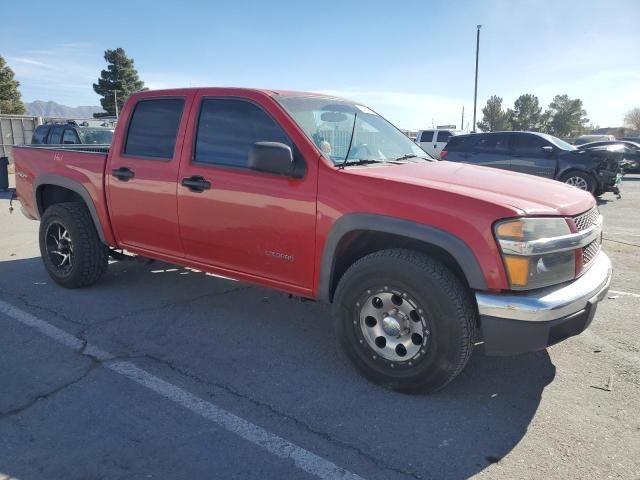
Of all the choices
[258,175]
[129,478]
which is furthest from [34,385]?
[258,175]

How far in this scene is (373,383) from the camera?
10.8 ft

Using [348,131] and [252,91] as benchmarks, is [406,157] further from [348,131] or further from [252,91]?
[252,91]

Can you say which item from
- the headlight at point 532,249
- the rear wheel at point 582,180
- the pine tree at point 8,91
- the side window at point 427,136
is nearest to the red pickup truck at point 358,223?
the headlight at point 532,249

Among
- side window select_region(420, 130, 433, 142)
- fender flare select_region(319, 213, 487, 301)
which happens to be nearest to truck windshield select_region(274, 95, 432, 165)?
fender flare select_region(319, 213, 487, 301)

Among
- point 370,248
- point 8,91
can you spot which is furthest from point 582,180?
point 8,91

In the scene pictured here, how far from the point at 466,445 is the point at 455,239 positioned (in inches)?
43.6

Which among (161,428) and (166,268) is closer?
(161,428)

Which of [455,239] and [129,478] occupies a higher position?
[455,239]

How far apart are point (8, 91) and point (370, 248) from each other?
153 feet

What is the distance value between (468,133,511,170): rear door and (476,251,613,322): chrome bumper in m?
9.87

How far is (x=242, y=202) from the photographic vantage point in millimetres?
3668

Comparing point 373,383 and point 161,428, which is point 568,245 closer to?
point 373,383

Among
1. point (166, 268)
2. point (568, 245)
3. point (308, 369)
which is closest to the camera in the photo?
point (568, 245)

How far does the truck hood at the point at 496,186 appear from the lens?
2914 mm
